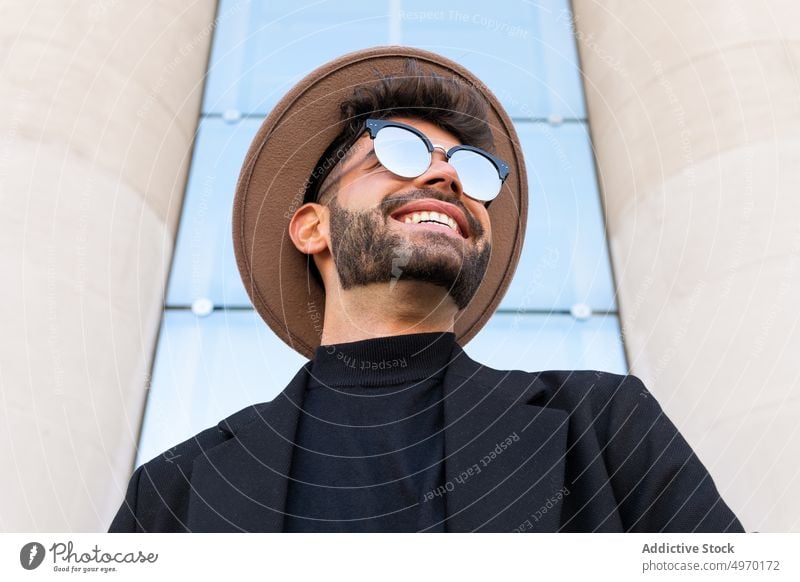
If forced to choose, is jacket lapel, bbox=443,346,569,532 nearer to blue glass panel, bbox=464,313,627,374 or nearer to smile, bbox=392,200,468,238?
smile, bbox=392,200,468,238

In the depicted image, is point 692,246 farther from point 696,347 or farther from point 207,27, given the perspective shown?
point 207,27

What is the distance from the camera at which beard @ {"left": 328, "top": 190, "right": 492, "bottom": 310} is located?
1410mm

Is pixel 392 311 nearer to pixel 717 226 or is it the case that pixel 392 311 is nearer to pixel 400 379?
pixel 400 379

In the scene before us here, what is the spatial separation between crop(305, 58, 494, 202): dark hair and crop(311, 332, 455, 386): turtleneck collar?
0.44m

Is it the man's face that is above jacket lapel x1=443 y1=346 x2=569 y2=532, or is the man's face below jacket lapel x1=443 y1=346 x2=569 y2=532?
above

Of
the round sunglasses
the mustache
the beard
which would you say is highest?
the round sunglasses

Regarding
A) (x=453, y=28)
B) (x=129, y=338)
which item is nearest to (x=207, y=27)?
(x=453, y=28)

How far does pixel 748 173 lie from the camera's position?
231cm

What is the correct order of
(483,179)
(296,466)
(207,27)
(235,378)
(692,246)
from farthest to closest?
(207,27) < (235,378) < (692,246) < (483,179) < (296,466)

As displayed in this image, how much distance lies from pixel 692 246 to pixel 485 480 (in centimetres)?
158

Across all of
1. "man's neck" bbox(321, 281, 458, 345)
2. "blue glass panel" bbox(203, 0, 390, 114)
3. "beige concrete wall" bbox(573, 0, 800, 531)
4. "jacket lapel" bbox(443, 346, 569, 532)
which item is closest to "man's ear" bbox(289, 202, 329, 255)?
"man's neck" bbox(321, 281, 458, 345)

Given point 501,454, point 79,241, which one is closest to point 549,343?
point 79,241

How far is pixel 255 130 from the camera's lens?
3258 millimetres
